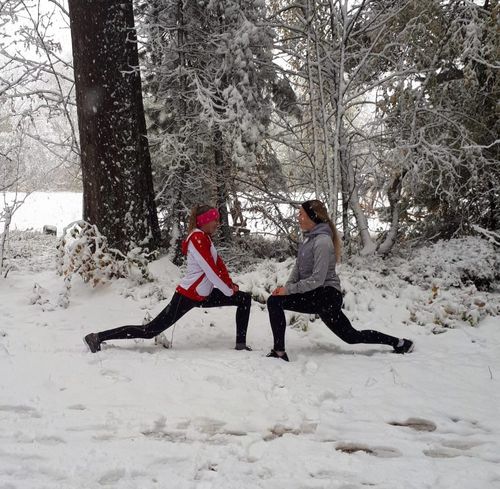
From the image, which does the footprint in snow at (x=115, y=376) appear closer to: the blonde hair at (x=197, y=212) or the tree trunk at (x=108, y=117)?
the blonde hair at (x=197, y=212)

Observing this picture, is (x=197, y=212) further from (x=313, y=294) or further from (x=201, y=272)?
(x=313, y=294)

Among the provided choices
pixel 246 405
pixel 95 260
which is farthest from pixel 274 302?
pixel 95 260

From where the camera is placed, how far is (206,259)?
4.73 meters

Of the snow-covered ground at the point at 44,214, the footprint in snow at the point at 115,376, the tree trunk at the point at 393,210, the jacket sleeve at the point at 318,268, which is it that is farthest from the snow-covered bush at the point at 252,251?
the snow-covered ground at the point at 44,214

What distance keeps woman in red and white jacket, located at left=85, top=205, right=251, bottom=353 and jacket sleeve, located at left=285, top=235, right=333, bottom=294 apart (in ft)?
2.28

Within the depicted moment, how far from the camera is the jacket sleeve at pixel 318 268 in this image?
4625 mm

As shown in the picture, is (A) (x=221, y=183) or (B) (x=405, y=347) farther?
(A) (x=221, y=183)

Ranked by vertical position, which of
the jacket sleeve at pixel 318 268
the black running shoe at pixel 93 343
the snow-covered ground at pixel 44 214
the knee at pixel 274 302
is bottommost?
the black running shoe at pixel 93 343

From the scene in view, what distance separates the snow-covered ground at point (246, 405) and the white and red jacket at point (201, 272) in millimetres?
652

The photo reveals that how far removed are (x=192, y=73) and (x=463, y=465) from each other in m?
7.19

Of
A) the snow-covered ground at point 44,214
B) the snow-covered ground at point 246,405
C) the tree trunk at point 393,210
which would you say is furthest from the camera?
the snow-covered ground at point 44,214

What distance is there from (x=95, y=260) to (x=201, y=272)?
2.80m

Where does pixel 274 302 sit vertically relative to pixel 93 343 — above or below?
above

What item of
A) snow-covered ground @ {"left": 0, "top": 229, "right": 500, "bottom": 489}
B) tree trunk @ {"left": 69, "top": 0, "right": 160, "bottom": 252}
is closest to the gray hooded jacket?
snow-covered ground @ {"left": 0, "top": 229, "right": 500, "bottom": 489}
